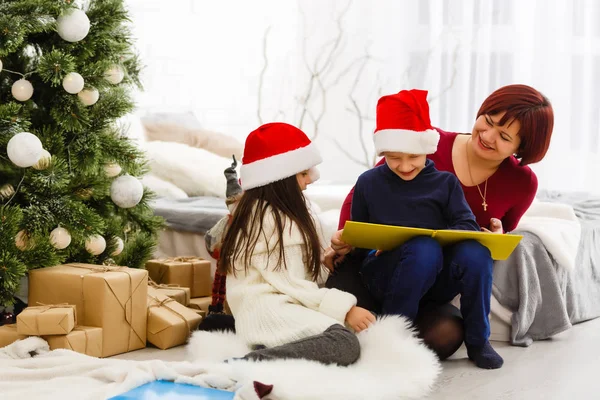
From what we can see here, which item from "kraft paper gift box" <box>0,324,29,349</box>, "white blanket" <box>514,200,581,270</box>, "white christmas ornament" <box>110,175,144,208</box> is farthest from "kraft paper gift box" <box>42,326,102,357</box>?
"white blanket" <box>514,200,581,270</box>

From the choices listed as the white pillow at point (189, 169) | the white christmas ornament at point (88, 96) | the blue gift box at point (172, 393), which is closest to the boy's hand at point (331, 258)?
the blue gift box at point (172, 393)

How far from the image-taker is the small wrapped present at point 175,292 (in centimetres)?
228

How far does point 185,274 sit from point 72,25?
0.92 meters

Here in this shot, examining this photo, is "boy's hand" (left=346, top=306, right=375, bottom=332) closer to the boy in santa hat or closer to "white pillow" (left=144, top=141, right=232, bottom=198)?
the boy in santa hat

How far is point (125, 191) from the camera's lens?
2.26m

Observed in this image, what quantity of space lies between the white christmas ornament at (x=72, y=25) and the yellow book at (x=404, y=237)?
3.23ft

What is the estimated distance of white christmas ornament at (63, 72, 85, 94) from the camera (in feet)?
6.75

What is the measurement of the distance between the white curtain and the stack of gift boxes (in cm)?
212

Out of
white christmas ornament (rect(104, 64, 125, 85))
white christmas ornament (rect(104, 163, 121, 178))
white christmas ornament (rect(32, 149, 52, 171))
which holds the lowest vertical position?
white christmas ornament (rect(104, 163, 121, 178))

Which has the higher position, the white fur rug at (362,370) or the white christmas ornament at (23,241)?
the white christmas ornament at (23,241)

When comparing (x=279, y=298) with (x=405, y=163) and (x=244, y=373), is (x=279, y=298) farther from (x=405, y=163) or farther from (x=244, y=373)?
(x=405, y=163)

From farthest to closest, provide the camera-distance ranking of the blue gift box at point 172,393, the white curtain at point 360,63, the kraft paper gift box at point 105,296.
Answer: the white curtain at point 360,63 → the kraft paper gift box at point 105,296 → the blue gift box at point 172,393

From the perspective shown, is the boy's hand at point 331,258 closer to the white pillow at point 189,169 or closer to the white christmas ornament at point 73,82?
the white christmas ornament at point 73,82

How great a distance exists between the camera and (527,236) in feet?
7.27
